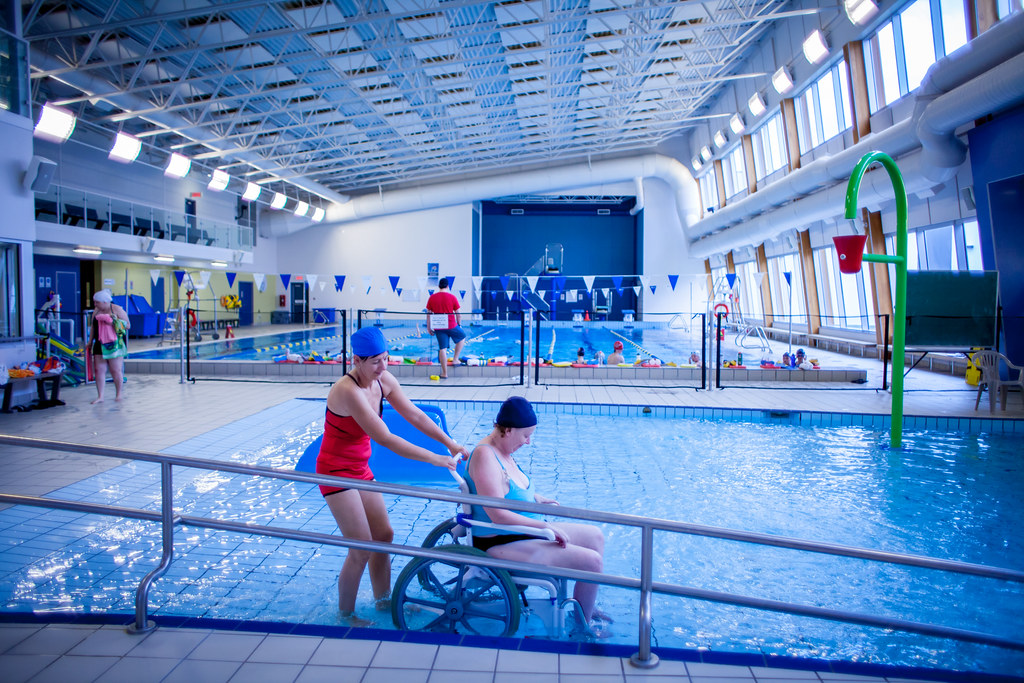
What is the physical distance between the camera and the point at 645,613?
6.25 feet

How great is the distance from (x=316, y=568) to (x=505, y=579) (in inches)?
51.7

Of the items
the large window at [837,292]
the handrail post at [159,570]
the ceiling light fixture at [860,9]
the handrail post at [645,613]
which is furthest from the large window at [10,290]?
the large window at [837,292]

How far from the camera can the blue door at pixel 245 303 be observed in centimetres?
2341

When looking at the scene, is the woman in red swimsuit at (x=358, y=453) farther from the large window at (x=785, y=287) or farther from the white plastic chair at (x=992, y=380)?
the large window at (x=785, y=287)

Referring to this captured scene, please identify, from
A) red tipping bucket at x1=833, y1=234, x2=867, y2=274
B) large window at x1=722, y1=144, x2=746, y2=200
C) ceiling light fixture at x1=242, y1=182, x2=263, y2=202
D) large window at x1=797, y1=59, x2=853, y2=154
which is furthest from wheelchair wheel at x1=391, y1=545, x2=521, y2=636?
large window at x1=722, y1=144, x2=746, y2=200

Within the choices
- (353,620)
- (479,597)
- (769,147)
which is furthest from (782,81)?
(353,620)

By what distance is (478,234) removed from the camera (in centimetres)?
2670

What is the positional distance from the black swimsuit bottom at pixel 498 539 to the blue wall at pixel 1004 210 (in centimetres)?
784

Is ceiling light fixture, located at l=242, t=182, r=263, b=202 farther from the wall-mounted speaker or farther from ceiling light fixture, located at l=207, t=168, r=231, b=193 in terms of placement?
the wall-mounted speaker

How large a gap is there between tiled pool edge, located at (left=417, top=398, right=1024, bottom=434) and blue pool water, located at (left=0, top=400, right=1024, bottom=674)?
216 mm

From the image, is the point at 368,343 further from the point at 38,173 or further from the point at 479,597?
the point at 38,173

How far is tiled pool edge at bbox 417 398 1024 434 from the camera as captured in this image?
6.42 meters

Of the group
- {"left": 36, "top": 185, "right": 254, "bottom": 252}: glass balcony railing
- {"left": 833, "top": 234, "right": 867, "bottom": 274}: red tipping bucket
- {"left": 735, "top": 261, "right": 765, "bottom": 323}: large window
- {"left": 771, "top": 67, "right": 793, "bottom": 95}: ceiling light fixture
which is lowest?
{"left": 833, "top": 234, "right": 867, "bottom": 274}: red tipping bucket

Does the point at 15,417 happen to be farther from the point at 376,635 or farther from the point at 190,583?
the point at 376,635
